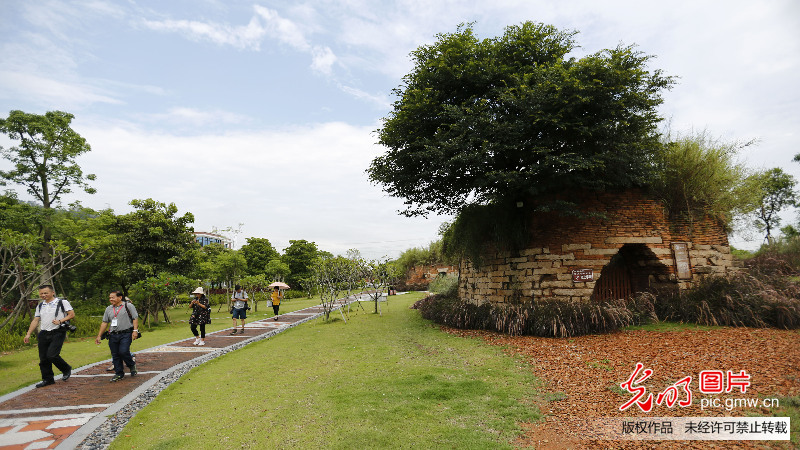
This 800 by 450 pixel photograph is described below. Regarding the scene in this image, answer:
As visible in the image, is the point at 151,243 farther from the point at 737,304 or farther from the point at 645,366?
the point at 737,304

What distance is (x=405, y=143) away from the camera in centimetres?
1154

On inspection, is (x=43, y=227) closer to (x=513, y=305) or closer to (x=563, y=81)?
(x=513, y=305)

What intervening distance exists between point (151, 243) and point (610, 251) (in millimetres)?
18102

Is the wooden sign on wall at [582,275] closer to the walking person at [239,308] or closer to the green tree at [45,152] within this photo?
the walking person at [239,308]

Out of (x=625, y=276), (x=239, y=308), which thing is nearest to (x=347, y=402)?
(x=239, y=308)

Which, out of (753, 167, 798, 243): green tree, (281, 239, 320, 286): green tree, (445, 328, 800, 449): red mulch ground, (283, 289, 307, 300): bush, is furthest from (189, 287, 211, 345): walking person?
(753, 167, 798, 243): green tree

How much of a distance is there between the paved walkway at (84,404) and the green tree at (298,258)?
2775 centimetres

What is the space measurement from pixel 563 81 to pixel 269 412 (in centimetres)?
894

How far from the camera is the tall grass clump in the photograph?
8.86 m

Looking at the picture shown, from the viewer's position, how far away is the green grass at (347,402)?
404 centimetres

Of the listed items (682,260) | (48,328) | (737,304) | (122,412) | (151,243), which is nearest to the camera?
(122,412)

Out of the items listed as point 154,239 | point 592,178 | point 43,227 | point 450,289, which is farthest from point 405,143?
point 43,227

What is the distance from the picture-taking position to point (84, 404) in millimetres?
5375

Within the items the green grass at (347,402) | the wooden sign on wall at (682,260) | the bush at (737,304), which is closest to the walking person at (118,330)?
the green grass at (347,402)
